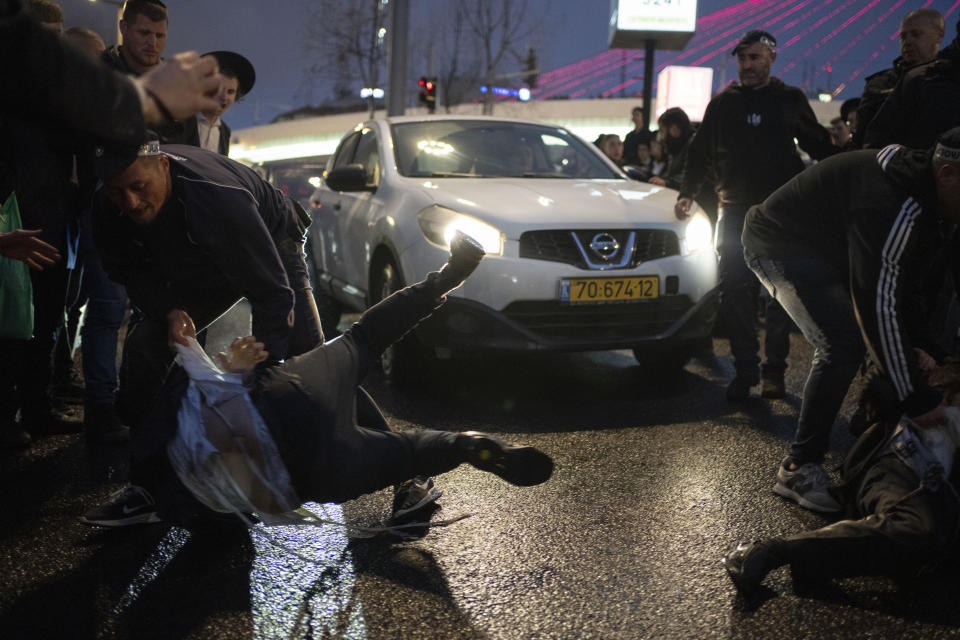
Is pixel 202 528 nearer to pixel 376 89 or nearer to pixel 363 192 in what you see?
pixel 363 192

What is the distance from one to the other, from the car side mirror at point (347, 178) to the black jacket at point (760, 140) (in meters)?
2.02

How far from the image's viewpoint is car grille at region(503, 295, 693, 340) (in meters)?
4.71

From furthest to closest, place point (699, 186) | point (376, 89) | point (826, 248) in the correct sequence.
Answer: point (376, 89)
point (699, 186)
point (826, 248)

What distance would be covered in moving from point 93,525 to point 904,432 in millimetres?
2793

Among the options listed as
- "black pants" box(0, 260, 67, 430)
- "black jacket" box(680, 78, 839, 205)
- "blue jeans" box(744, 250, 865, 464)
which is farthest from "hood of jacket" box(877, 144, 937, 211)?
"black pants" box(0, 260, 67, 430)

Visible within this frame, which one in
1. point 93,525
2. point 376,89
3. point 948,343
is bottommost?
point 93,525

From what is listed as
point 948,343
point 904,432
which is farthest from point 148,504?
point 948,343

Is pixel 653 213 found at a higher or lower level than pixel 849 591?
higher

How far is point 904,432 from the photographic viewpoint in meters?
2.89

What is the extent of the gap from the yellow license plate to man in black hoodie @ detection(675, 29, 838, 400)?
1.91ft

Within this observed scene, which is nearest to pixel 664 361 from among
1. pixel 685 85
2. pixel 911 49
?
pixel 911 49

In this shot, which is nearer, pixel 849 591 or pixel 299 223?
pixel 849 591

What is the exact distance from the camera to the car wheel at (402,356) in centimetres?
505

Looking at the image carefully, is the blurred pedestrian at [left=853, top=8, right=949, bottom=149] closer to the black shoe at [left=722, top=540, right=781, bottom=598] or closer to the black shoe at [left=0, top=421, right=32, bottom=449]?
the black shoe at [left=722, top=540, right=781, bottom=598]
